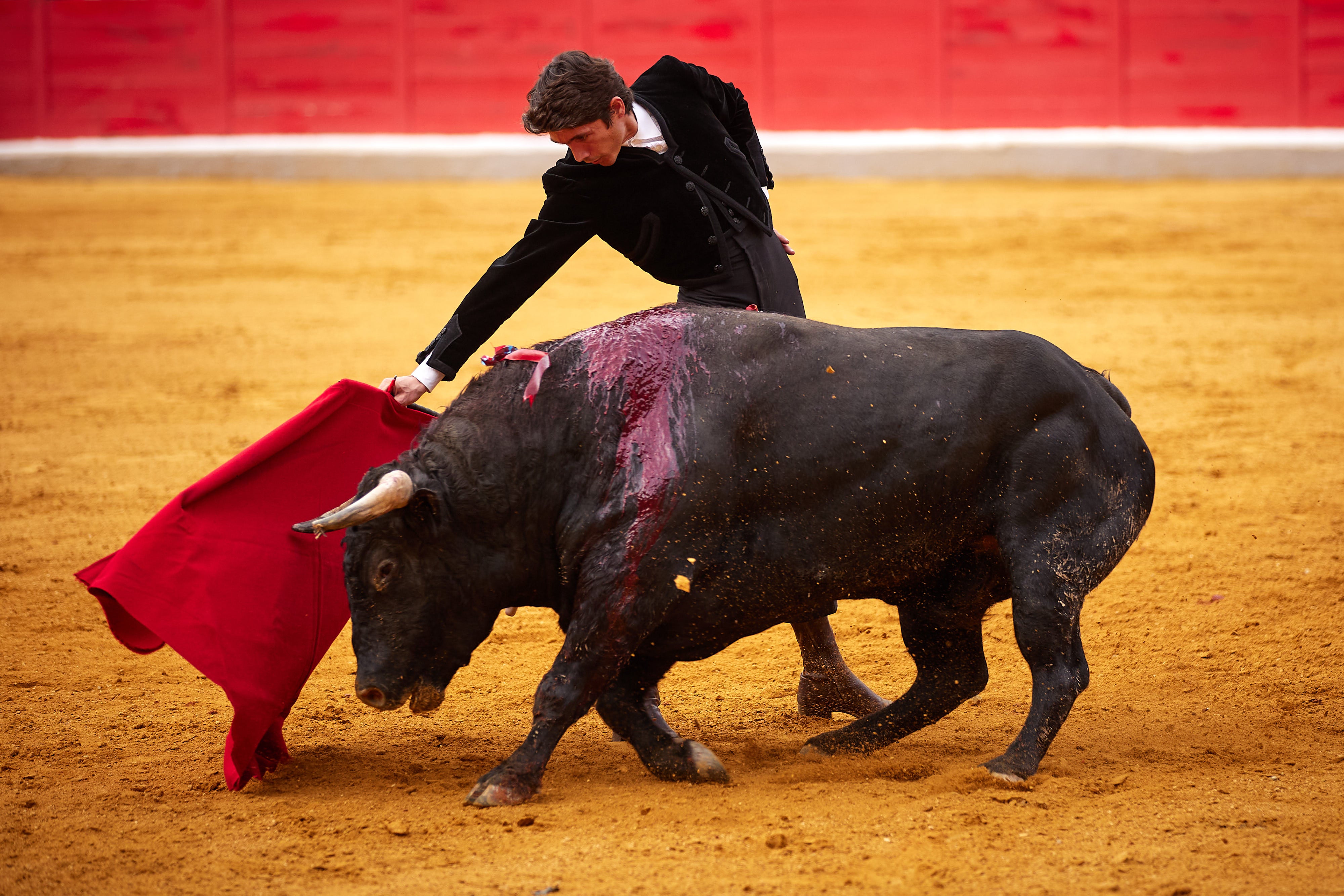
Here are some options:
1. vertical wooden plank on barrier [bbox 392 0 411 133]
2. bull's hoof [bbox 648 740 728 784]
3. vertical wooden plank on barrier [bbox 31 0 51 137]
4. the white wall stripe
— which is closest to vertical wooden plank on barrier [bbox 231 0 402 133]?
vertical wooden plank on barrier [bbox 392 0 411 133]

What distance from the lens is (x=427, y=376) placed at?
11.3 ft

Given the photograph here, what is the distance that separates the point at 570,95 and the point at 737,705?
1.75m

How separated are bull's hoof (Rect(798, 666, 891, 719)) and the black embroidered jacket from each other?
1097 mm

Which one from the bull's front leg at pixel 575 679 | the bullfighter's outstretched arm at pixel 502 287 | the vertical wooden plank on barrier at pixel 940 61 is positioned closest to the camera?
the bull's front leg at pixel 575 679

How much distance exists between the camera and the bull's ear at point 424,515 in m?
3.04

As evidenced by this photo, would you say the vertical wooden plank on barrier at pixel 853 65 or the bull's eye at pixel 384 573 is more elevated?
the vertical wooden plank on barrier at pixel 853 65

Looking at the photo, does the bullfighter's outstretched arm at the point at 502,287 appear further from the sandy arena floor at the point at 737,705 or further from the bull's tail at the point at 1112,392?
the bull's tail at the point at 1112,392

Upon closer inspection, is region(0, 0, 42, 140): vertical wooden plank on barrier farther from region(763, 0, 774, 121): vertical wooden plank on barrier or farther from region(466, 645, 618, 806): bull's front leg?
region(466, 645, 618, 806): bull's front leg

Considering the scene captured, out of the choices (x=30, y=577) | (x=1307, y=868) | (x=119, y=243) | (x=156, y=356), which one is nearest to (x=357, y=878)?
(x=1307, y=868)

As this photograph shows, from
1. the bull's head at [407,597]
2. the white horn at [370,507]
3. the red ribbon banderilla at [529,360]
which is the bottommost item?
the bull's head at [407,597]

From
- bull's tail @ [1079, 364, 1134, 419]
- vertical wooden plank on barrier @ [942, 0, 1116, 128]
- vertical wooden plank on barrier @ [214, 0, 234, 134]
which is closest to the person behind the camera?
bull's tail @ [1079, 364, 1134, 419]

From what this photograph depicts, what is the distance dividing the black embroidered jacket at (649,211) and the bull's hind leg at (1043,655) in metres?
1.11

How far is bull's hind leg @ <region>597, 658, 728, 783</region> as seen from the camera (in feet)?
10.3

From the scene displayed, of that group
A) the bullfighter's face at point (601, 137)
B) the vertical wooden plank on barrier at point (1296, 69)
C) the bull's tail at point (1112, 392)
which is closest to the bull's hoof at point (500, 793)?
the bullfighter's face at point (601, 137)
